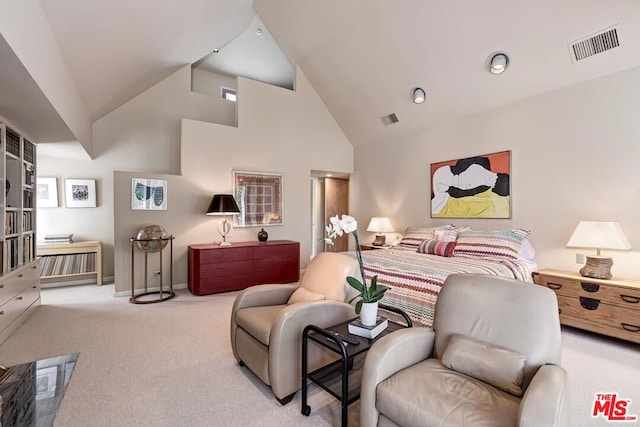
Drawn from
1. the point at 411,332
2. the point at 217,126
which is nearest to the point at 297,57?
the point at 217,126

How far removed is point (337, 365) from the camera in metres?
2.04

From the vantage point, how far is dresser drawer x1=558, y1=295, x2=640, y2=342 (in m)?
2.78

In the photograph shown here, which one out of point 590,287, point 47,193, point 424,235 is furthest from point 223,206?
point 590,287

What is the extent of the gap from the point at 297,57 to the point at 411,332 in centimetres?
553

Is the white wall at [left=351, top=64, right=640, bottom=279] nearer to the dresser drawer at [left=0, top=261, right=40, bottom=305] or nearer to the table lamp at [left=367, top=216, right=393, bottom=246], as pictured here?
the table lamp at [left=367, top=216, right=393, bottom=246]

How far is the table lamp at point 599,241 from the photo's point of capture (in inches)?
117

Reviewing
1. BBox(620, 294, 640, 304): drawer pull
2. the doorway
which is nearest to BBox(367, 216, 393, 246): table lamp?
the doorway

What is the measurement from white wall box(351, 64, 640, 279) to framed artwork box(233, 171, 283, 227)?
114 inches

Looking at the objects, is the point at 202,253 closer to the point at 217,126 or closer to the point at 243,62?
the point at 217,126

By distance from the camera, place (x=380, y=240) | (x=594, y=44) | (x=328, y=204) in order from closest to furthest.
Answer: (x=594, y=44)
(x=380, y=240)
(x=328, y=204)

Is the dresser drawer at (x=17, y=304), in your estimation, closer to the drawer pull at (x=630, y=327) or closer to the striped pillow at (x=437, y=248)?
the striped pillow at (x=437, y=248)

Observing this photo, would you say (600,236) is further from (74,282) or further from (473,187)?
(74,282)

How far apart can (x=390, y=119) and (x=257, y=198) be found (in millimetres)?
2834

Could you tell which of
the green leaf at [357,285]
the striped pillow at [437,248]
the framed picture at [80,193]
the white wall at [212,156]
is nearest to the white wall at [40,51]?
the white wall at [212,156]
